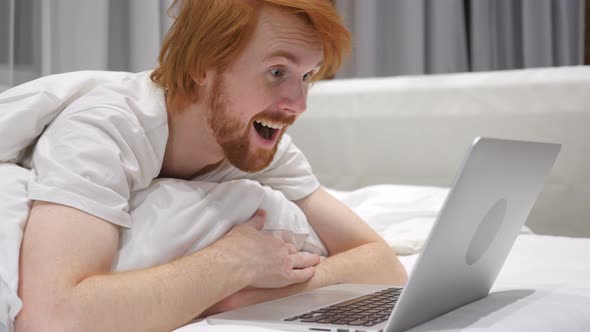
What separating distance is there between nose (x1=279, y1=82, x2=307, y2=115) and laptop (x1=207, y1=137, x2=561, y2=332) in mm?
283

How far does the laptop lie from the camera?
27.9 inches

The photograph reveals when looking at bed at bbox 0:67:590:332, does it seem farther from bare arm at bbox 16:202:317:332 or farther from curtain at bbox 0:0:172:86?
curtain at bbox 0:0:172:86

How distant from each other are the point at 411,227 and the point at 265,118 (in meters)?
0.80

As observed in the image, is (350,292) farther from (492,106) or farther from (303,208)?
(492,106)

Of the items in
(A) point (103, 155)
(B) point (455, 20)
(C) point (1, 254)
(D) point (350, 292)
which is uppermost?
(B) point (455, 20)

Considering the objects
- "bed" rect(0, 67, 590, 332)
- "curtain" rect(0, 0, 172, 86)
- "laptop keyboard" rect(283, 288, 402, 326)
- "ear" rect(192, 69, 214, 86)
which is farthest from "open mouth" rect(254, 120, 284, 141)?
"curtain" rect(0, 0, 172, 86)

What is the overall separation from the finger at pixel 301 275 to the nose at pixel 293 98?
0.25 meters

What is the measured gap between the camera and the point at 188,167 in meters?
1.15

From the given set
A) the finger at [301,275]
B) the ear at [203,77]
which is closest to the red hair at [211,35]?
the ear at [203,77]

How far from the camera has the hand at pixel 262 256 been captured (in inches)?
37.9

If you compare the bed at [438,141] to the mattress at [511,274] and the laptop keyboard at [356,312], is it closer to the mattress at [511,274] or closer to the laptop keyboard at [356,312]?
the mattress at [511,274]

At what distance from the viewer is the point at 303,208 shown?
1317 millimetres

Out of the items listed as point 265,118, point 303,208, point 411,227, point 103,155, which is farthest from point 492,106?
point 103,155

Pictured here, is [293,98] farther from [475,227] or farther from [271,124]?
[475,227]
